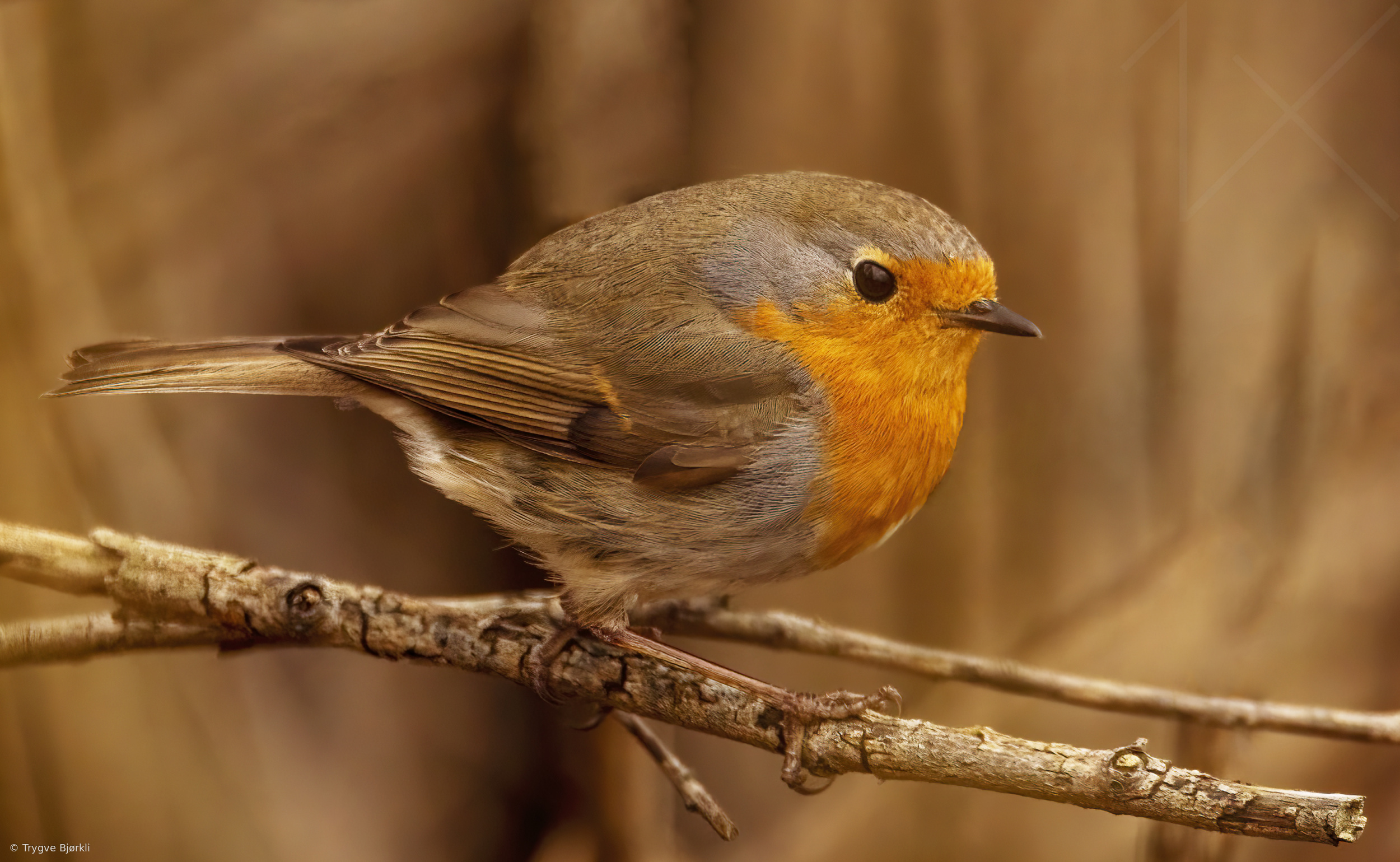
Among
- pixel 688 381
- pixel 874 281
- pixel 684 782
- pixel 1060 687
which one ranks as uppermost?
pixel 874 281

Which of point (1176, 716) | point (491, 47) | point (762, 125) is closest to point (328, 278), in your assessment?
point (491, 47)

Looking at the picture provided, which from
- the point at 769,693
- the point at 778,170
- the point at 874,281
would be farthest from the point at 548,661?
the point at 778,170

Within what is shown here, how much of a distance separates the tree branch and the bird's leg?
0.02m

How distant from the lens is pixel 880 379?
7.37 ft

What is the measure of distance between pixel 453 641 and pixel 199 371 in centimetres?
82

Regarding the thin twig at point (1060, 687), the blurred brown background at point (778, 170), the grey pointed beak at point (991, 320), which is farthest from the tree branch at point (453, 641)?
the grey pointed beak at point (991, 320)

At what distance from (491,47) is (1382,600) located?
304 centimetres

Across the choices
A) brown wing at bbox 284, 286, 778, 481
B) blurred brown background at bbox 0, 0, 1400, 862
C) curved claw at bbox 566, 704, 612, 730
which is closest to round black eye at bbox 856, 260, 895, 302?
brown wing at bbox 284, 286, 778, 481

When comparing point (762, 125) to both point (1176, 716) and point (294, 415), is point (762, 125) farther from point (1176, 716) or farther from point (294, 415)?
point (1176, 716)

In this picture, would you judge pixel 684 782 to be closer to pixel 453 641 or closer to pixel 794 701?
pixel 794 701

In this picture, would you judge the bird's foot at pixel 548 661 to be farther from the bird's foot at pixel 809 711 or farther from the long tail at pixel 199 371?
the long tail at pixel 199 371

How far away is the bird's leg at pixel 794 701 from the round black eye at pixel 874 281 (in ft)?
2.55

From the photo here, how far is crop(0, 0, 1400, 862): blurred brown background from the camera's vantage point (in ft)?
9.45

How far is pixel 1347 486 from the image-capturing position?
119 inches
